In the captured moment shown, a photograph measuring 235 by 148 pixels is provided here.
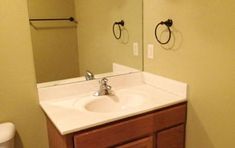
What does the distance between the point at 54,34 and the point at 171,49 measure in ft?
2.77

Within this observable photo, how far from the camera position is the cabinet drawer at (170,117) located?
57.7 inches

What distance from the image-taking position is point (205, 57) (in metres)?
1.36

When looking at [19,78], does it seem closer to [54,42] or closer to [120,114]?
[54,42]

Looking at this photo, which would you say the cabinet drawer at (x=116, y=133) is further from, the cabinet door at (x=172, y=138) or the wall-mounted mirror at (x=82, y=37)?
the wall-mounted mirror at (x=82, y=37)

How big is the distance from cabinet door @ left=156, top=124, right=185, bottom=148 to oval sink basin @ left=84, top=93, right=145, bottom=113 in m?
0.27

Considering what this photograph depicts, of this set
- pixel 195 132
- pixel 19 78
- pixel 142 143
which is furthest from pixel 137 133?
pixel 19 78

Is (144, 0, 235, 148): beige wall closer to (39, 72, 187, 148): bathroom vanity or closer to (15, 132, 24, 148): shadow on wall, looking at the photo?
(39, 72, 187, 148): bathroom vanity

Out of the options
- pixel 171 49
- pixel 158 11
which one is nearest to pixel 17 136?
pixel 171 49

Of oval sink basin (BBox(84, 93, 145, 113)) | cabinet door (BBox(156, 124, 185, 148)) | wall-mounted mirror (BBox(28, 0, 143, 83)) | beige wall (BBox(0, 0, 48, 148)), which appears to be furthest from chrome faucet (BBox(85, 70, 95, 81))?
cabinet door (BBox(156, 124, 185, 148))

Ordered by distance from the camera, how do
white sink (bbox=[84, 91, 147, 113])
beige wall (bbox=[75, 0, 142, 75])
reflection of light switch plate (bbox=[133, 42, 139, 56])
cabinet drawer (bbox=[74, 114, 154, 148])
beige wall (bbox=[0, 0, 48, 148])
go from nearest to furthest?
cabinet drawer (bbox=[74, 114, 154, 148]) → beige wall (bbox=[0, 0, 48, 148]) → white sink (bbox=[84, 91, 147, 113]) → beige wall (bbox=[75, 0, 142, 75]) → reflection of light switch plate (bbox=[133, 42, 139, 56])

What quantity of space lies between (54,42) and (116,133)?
30.8 inches

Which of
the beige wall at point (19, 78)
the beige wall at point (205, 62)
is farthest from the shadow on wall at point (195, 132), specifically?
the beige wall at point (19, 78)

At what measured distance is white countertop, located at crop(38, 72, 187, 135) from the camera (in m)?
1.23

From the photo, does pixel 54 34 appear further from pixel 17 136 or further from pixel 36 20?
pixel 17 136
